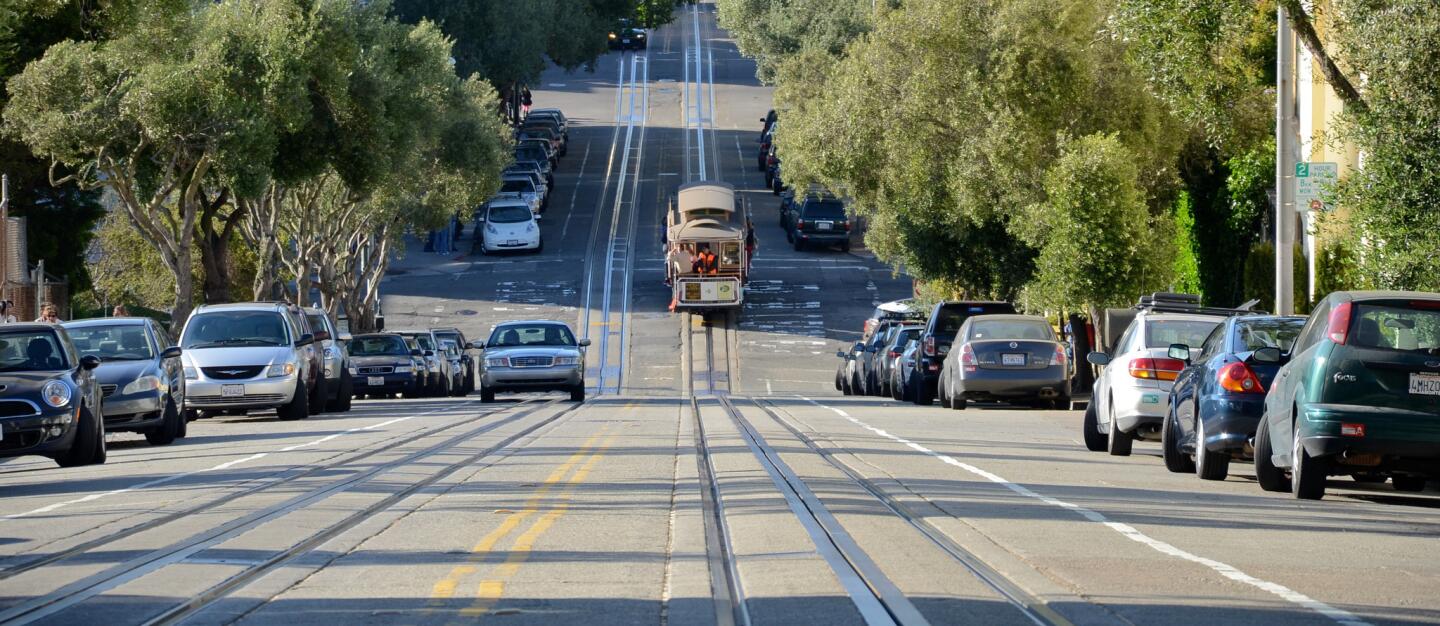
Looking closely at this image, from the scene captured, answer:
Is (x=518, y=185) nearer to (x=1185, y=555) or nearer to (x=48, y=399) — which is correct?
(x=48, y=399)

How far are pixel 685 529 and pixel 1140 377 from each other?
27.3 ft

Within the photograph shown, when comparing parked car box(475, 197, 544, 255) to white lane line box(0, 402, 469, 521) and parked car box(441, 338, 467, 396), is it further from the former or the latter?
white lane line box(0, 402, 469, 521)

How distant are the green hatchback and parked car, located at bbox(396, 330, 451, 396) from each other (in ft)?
93.4

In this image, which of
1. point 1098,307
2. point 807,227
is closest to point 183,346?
point 1098,307

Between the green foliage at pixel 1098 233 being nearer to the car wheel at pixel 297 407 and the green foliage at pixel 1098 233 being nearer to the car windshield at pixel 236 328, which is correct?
the car wheel at pixel 297 407

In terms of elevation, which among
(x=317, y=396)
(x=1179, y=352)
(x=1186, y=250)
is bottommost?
(x=317, y=396)

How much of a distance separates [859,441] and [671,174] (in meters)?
62.1

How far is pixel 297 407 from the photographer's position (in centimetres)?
2766

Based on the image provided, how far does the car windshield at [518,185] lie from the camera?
7238cm

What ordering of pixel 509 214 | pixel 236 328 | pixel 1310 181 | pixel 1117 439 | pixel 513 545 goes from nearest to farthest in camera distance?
pixel 513 545
pixel 1117 439
pixel 1310 181
pixel 236 328
pixel 509 214

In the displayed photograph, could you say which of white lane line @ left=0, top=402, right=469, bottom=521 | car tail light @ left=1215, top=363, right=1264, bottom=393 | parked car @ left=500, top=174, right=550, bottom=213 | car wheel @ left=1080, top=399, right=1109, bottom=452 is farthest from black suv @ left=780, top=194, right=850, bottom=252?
car tail light @ left=1215, top=363, right=1264, bottom=393

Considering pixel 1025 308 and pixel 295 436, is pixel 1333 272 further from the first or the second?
pixel 295 436

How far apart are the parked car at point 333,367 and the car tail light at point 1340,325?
19126 millimetres

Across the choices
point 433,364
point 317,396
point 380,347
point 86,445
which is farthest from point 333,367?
point 86,445
